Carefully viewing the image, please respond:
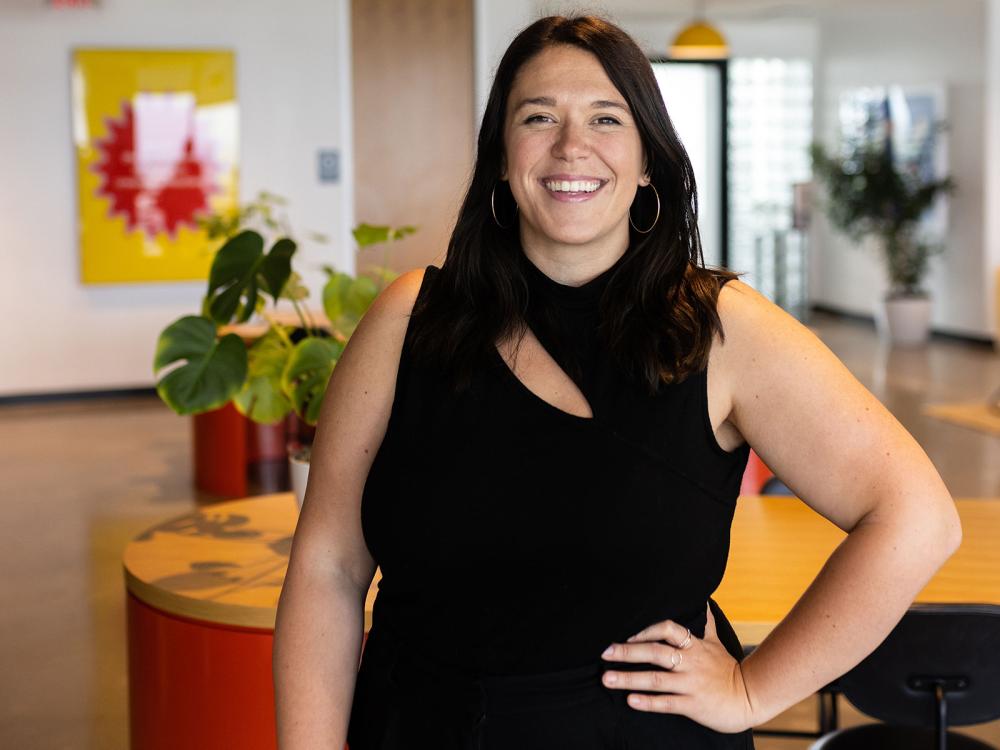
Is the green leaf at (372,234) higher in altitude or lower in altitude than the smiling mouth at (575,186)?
lower

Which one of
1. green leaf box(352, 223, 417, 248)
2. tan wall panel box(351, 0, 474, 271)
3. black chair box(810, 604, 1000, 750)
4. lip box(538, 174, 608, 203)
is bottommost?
black chair box(810, 604, 1000, 750)

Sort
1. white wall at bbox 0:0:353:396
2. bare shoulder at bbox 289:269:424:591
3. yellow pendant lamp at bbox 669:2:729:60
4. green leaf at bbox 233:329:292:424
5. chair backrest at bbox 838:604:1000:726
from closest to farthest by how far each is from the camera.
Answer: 1. bare shoulder at bbox 289:269:424:591
2. chair backrest at bbox 838:604:1000:726
3. green leaf at bbox 233:329:292:424
4. white wall at bbox 0:0:353:396
5. yellow pendant lamp at bbox 669:2:729:60

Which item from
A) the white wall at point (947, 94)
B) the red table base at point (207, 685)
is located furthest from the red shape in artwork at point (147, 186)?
the red table base at point (207, 685)

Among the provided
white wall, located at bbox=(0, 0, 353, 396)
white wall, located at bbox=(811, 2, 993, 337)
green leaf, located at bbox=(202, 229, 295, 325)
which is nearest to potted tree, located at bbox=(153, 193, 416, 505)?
green leaf, located at bbox=(202, 229, 295, 325)

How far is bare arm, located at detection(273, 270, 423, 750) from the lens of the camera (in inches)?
66.2

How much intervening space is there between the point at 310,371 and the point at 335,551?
53.2 inches

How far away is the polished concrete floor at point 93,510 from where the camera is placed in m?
4.37

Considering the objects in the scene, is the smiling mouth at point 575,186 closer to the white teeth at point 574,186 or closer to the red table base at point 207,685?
the white teeth at point 574,186

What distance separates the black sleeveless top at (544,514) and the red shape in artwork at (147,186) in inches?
347

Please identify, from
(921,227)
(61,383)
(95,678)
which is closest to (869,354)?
(921,227)

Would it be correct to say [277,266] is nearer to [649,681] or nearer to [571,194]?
[571,194]

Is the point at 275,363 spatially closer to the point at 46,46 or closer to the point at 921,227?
the point at 46,46

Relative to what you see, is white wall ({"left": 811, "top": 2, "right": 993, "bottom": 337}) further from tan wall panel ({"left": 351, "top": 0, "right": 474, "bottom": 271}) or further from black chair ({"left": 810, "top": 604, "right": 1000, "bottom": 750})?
black chair ({"left": 810, "top": 604, "right": 1000, "bottom": 750})

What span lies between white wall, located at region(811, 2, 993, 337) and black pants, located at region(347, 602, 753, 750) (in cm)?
1179
